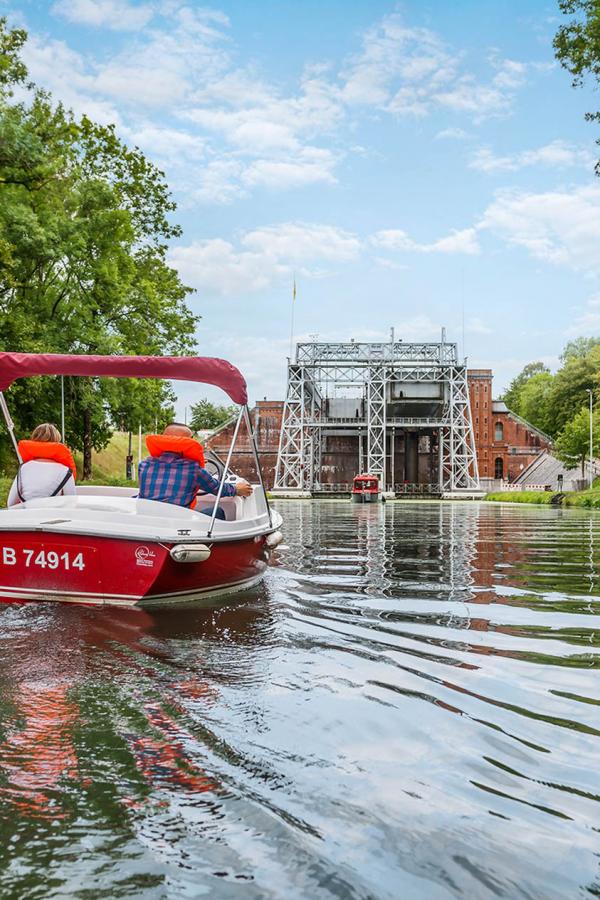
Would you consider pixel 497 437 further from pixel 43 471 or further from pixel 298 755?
pixel 298 755

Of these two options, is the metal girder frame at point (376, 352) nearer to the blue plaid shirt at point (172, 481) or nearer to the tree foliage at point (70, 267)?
the tree foliage at point (70, 267)

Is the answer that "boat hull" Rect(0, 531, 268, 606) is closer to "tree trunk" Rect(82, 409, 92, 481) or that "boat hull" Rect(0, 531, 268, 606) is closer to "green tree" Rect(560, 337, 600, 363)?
"tree trunk" Rect(82, 409, 92, 481)

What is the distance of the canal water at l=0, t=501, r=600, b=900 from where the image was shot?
2094 mm

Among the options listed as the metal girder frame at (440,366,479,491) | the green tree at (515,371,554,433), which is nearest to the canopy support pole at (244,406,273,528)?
the metal girder frame at (440,366,479,491)

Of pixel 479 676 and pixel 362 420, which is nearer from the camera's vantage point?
pixel 479 676

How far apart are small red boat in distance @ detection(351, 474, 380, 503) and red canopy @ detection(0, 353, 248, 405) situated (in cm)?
4135

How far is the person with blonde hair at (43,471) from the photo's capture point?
7227 millimetres

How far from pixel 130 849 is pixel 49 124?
3208cm

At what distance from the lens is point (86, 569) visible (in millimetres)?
5984

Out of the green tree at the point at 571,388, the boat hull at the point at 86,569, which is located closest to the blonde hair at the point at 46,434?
the boat hull at the point at 86,569

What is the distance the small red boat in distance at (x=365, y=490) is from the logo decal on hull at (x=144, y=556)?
42.3 meters

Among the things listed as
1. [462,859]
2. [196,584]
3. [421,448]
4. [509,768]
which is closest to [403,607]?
[196,584]

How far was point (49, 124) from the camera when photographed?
30047 mm

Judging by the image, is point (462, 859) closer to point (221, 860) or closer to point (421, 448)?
point (221, 860)
